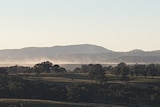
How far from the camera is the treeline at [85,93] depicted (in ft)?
528

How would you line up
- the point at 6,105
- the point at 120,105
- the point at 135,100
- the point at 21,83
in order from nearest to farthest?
the point at 6,105 → the point at 120,105 → the point at 135,100 → the point at 21,83

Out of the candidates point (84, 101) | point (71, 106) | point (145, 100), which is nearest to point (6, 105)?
point (71, 106)

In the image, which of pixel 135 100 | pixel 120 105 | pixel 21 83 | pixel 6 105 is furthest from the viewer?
pixel 21 83

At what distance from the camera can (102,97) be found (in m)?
166

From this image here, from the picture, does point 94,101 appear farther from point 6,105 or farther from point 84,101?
point 6,105

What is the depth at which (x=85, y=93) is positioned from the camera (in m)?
164

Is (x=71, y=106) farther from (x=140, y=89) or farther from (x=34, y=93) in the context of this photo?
(x=140, y=89)

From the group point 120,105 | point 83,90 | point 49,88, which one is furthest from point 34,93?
point 120,105

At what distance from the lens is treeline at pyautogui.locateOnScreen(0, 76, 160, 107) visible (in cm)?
16100

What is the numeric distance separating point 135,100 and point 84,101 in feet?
72.1

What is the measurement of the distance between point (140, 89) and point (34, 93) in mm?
47218

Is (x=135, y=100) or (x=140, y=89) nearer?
(x=135, y=100)

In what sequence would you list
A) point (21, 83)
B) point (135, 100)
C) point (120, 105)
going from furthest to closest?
1. point (21, 83)
2. point (135, 100)
3. point (120, 105)

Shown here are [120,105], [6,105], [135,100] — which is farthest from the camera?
[135,100]
